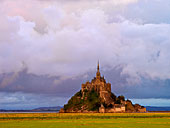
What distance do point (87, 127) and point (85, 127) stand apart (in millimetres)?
448

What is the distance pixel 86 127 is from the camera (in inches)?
2462

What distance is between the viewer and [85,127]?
2462 inches

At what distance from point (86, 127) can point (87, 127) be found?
0.74ft

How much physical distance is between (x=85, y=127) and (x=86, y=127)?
0.74 ft

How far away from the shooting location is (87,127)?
62531mm
